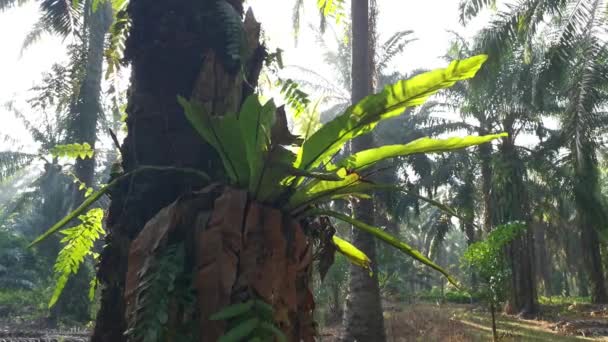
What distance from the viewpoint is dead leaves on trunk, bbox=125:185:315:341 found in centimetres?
177

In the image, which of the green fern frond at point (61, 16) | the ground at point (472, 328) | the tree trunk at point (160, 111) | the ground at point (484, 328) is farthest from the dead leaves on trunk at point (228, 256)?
the ground at point (484, 328)

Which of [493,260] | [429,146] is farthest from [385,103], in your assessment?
[493,260]

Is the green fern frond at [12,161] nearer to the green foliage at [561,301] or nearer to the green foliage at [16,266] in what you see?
the green foliage at [16,266]

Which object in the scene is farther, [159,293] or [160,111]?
[160,111]

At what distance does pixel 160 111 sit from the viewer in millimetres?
2256

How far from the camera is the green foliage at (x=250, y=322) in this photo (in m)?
1.67

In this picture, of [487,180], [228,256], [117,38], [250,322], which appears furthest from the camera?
[487,180]

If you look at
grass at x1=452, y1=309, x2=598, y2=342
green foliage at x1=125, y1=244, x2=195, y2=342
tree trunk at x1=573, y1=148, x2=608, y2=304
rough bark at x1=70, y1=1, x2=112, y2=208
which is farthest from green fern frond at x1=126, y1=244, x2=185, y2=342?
rough bark at x1=70, y1=1, x2=112, y2=208

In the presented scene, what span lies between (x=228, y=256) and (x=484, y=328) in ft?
38.2

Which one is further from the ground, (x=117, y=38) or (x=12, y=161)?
(x=12, y=161)

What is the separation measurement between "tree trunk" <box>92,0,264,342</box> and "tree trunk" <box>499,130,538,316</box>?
1377 centimetres

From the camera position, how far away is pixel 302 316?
2.03 m

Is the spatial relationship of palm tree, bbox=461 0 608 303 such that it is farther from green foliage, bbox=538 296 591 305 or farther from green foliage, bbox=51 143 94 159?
green foliage, bbox=538 296 591 305

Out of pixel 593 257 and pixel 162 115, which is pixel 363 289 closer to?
pixel 162 115
